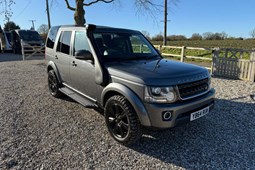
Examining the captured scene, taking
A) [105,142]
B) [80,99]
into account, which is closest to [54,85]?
[80,99]

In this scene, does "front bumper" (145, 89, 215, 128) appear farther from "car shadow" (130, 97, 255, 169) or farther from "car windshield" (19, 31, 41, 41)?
"car windshield" (19, 31, 41, 41)

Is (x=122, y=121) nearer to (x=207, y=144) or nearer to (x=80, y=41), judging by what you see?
(x=207, y=144)

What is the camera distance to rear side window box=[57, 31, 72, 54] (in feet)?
14.8

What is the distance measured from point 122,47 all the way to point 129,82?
129 centimetres

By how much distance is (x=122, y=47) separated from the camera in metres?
3.98

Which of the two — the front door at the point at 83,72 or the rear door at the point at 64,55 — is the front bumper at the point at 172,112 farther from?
the rear door at the point at 64,55

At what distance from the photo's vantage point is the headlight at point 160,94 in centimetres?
272

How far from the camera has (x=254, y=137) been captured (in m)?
3.43

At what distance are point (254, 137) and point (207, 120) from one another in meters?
0.88

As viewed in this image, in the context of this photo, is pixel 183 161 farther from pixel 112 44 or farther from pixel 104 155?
pixel 112 44

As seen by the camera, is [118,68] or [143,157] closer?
[143,157]

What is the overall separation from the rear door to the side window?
349 mm

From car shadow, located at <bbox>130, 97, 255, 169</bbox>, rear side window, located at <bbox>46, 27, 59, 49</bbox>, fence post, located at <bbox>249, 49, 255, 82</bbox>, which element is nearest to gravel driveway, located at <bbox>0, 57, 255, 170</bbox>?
car shadow, located at <bbox>130, 97, 255, 169</bbox>

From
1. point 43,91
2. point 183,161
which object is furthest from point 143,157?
point 43,91
